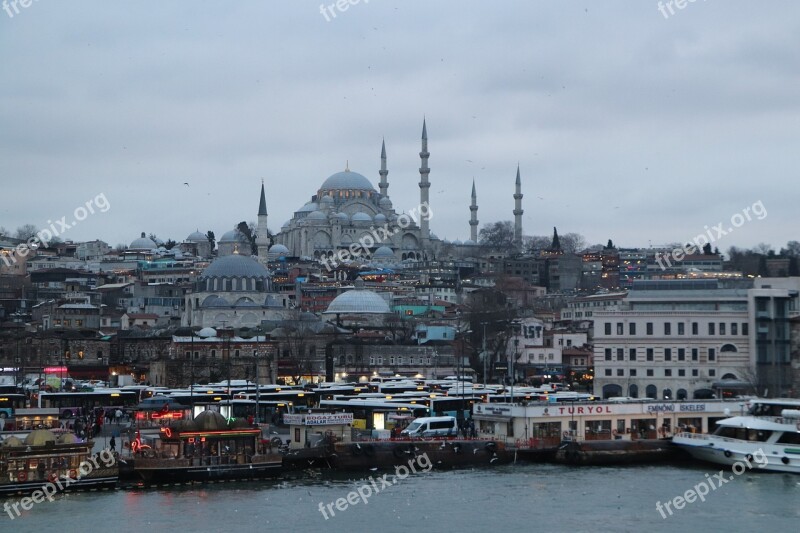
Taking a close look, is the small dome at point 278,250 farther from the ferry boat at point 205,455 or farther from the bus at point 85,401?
the ferry boat at point 205,455

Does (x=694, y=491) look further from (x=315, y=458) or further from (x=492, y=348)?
(x=492, y=348)

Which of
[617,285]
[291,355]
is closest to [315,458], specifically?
[291,355]

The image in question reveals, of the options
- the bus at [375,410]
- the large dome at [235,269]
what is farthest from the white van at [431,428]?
the large dome at [235,269]

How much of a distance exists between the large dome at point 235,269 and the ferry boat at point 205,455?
158ft

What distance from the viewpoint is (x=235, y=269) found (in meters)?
77.2

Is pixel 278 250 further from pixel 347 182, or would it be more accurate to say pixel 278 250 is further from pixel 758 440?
pixel 758 440

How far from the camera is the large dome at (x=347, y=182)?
418 feet

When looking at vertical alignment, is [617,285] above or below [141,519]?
above

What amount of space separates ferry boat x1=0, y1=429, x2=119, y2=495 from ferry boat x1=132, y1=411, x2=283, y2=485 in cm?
100

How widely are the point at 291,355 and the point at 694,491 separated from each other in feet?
110

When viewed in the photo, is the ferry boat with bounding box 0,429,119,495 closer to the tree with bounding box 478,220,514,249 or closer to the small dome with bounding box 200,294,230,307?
the small dome with bounding box 200,294,230,307

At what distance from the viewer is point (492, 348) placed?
61.9m

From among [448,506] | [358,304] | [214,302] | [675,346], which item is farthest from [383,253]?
[448,506]

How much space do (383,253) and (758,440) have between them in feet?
294
